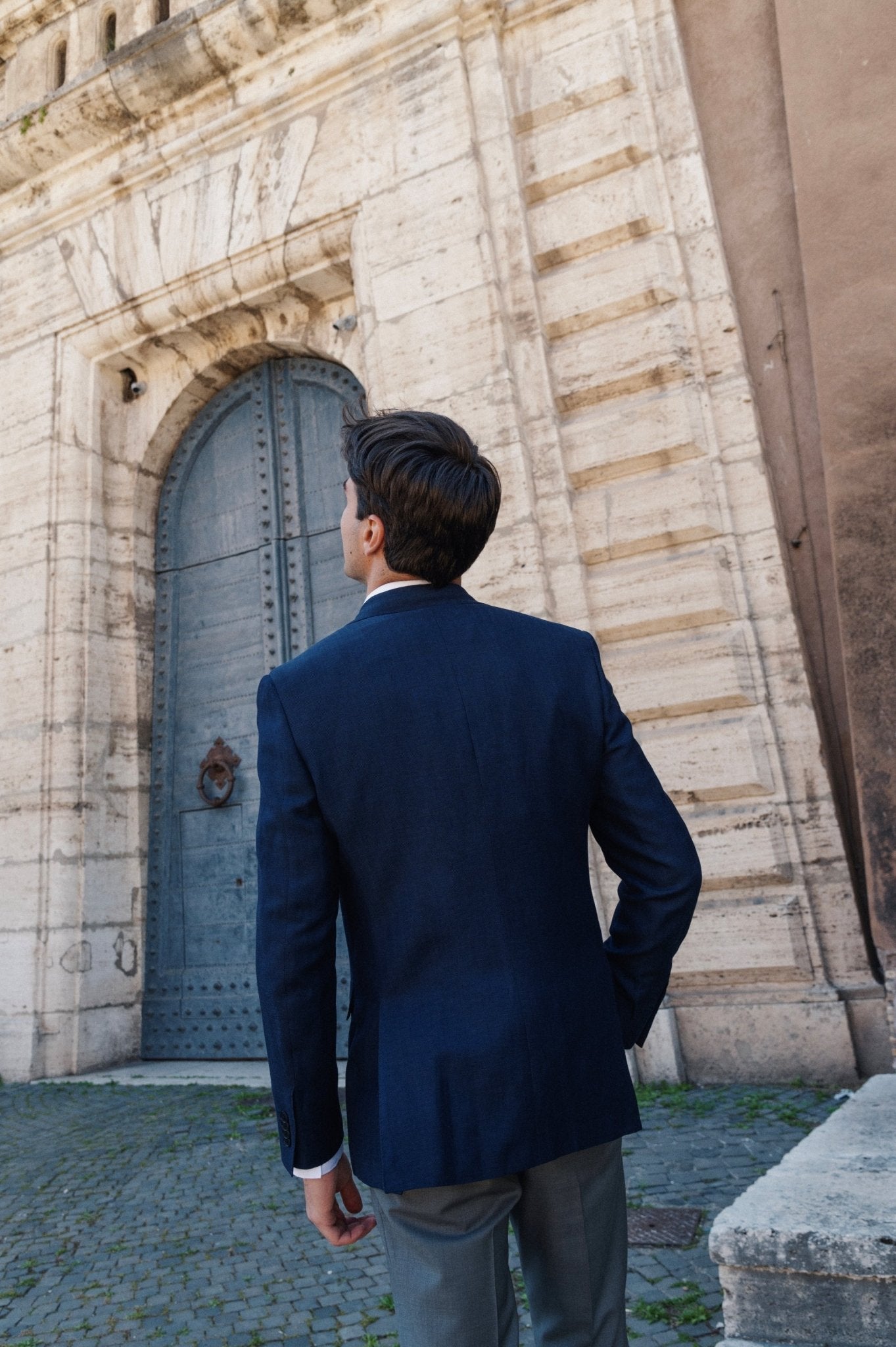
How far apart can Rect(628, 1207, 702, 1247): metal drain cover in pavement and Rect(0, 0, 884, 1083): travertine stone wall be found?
1.61 m

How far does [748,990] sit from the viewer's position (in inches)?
185

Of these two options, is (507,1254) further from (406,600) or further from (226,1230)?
(226,1230)

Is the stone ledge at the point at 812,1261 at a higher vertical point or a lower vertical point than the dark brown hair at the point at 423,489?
lower

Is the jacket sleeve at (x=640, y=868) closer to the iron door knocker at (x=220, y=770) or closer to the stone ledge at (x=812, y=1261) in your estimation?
the stone ledge at (x=812, y=1261)

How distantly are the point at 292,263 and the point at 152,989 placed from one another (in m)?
4.83

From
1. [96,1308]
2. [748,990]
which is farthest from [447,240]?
[96,1308]

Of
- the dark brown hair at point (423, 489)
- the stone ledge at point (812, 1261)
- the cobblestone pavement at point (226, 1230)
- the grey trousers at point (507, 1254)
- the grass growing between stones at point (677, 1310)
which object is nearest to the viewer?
the grey trousers at point (507, 1254)

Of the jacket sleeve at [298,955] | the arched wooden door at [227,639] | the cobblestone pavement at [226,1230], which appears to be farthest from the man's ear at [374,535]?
the arched wooden door at [227,639]

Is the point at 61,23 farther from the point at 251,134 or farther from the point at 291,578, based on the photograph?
the point at 291,578

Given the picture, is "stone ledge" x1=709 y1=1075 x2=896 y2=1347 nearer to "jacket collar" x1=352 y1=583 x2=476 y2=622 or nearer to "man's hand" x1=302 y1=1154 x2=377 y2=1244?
"man's hand" x1=302 y1=1154 x2=377 y2=1244

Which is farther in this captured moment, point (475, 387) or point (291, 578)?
point (291, 578)

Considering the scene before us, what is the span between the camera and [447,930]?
57.1 inches

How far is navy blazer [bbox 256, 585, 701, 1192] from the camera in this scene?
1408 millimetres

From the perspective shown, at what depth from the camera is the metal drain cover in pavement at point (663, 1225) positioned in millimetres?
2973
